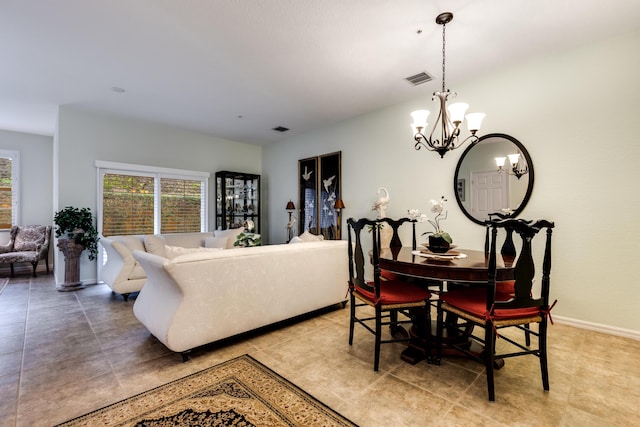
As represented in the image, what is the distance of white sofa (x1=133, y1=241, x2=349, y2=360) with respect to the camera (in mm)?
2287

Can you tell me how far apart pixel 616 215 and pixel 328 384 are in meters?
3.12

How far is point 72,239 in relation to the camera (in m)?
4.56

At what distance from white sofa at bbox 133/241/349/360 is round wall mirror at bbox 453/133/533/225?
1.96 metres

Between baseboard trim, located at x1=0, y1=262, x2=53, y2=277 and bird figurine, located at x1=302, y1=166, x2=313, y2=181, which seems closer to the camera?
baseboard trim, located at x1=0, y1=262, x2=53, y2=277

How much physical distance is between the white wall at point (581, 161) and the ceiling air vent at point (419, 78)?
0.53 meters

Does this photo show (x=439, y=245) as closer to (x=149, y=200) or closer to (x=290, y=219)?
(x=290, y=219)

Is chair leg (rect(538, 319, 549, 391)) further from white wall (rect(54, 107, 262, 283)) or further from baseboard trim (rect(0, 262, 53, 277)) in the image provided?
baseboard trim (rect(0, 262, 53, 277))

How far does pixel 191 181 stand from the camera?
6184mm

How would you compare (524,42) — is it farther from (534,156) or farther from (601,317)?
(601,317)

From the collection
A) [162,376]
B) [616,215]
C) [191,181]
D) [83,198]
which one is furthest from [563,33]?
[83,198]

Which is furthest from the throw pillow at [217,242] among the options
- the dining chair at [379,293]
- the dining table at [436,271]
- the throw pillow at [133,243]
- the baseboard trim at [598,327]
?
the baseboard trim at [598,327]

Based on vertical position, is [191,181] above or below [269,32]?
below

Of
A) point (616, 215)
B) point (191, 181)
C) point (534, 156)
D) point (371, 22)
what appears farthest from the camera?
point (191, 181)

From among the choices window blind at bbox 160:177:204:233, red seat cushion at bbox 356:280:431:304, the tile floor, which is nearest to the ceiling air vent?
red seat cushion at bbox 356:280:431:304
